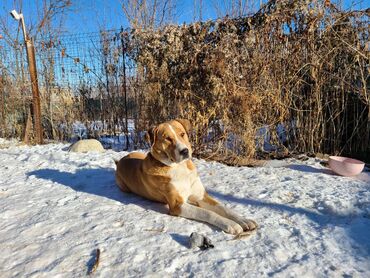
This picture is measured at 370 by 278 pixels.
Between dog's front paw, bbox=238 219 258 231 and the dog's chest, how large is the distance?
27.3 inches

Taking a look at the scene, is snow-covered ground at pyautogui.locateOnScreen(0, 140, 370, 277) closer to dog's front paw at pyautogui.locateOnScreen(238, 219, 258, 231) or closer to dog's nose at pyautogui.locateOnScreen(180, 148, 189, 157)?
dog's front paw at pyautogui.locateOnScreen(238, 219, 258, 231)

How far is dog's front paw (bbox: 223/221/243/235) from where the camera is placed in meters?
Result: 2.68

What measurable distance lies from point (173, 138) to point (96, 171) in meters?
2.27

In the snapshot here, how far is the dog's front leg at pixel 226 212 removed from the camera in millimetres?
2756

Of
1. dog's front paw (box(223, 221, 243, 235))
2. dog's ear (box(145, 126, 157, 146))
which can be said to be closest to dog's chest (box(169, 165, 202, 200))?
dog's ear (box(145, 126, 157, 146))

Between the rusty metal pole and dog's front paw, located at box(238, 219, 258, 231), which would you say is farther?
the rusty metal pole

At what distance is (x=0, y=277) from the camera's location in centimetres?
219

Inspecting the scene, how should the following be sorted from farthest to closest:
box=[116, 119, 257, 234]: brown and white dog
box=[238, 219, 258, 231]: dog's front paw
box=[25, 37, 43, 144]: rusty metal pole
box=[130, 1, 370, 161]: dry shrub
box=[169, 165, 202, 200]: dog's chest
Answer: box=[25, 37, 43, 144]: rusty metal pole
box=[130, 1, 370, 161]: dry shrub
box=[169, 165, 202, 200]: dog's chest
box=[116, 119, 257, 234]: brown and white dog
box=[238, 219, 258, 231]: dog's front paw

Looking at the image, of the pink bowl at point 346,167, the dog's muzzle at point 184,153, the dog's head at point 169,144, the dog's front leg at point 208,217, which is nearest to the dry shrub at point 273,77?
the pink bowl at point 346,167

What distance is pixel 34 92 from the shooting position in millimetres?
7594

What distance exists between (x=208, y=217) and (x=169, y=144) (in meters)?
0.82

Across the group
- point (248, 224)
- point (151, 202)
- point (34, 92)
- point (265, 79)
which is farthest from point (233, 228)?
point (34, 92)

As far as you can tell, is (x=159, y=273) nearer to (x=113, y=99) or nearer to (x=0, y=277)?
(x=0, y=277)

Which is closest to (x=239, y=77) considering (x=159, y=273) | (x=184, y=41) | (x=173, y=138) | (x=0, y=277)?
(x=184, y=41)
